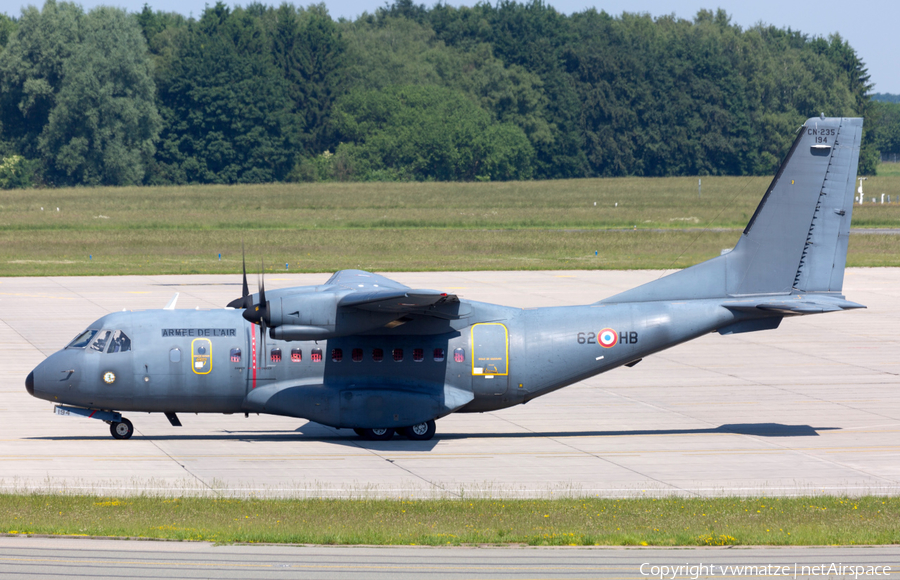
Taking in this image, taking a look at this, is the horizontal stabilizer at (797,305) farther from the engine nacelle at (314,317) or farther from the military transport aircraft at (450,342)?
the engine nacelle at (314,317)

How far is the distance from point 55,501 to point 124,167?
120036 millimetres

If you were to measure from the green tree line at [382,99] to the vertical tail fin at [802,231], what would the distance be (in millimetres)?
116864

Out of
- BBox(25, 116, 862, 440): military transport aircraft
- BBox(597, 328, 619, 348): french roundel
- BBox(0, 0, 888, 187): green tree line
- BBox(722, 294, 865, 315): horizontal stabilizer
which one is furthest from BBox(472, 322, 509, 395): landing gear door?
BBox(0, 0, 888, 187): green tree line

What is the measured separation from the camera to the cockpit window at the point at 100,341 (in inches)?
897

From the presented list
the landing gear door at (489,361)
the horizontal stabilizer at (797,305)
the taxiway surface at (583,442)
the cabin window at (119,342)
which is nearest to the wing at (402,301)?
the landing gear door at (489,361)

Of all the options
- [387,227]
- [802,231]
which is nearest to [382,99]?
[387,227]

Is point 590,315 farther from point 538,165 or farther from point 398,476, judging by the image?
point 538,165

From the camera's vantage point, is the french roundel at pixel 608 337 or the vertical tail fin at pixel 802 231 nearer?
the french roundel at pixel 608 337

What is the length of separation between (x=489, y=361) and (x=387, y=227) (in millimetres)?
61342

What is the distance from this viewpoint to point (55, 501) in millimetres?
17422

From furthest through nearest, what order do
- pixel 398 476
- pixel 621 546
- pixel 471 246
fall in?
pixel 471 246 < pixel 398 476 < pixel 621 546

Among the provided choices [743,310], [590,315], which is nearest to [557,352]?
[590,315]

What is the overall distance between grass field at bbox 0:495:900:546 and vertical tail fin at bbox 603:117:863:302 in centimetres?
698

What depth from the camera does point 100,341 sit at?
22.9m
